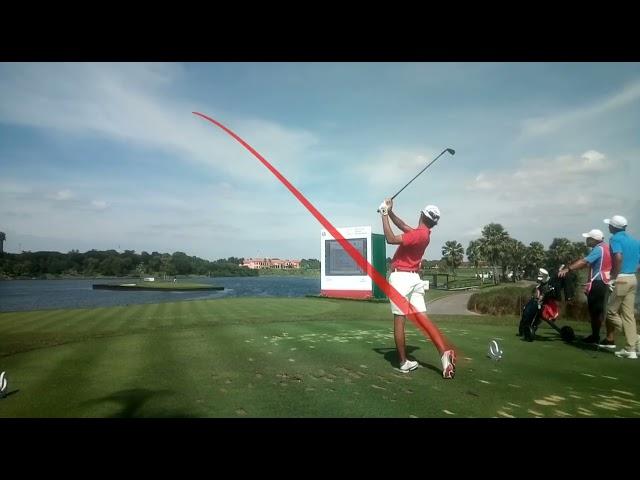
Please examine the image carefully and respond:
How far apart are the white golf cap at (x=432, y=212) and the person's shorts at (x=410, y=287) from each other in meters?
0.83

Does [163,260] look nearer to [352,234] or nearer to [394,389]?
[352,234]

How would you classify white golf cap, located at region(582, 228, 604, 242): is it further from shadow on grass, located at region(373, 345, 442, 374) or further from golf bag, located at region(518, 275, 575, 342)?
shadow on grass, located at region(373, 345, 442, 374)

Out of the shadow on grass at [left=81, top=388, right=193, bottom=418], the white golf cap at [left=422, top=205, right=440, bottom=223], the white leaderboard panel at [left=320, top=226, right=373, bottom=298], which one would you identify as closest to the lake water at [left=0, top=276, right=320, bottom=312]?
the white leaderboard panel at [left=320, top=226, right=373, bottom=298]

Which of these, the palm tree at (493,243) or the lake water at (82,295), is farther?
the palm tree at (493,243)

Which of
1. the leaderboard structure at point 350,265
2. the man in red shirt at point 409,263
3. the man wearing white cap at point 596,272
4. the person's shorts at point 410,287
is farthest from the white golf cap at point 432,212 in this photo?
the leaderboard structure at point 350,265

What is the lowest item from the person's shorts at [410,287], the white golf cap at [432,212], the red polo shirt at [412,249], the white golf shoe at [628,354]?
the white golf shoe at [628,354]

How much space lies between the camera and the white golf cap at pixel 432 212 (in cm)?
524

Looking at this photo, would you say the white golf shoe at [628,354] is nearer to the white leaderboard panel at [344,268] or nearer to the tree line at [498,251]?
the white leaderboard panel at [344,268]

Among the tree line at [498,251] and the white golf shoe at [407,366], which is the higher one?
the tree line at [498,251]

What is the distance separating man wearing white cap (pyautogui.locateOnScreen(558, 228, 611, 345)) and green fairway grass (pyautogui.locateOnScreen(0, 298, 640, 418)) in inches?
31.9

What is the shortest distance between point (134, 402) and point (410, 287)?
3616 millimetres

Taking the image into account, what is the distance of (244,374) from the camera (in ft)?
17.5
